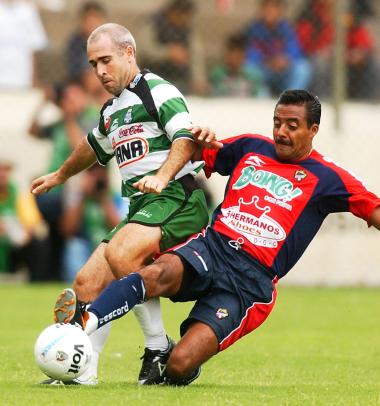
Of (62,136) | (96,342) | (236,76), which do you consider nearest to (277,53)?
(236,76)

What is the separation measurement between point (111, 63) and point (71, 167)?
92 cm

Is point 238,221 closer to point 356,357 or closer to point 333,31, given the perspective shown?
point 356,357

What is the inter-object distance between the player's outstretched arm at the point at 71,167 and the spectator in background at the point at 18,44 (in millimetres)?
9202

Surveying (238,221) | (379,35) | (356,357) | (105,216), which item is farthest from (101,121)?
(379,35)

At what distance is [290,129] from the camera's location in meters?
7.63

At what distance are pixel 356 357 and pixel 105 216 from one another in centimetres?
724

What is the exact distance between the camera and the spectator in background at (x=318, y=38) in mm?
16828

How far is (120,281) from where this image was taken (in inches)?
275

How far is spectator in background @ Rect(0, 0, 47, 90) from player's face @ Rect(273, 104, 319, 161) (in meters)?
10.1

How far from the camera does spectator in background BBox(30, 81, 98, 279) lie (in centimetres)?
1627

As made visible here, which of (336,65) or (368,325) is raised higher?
(336,65)

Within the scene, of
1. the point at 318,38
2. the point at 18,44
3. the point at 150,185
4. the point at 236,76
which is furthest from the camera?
the point at 236,76

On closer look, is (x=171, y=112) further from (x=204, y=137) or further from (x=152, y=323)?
(x=152, y=323)

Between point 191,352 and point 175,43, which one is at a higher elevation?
point 191,352
